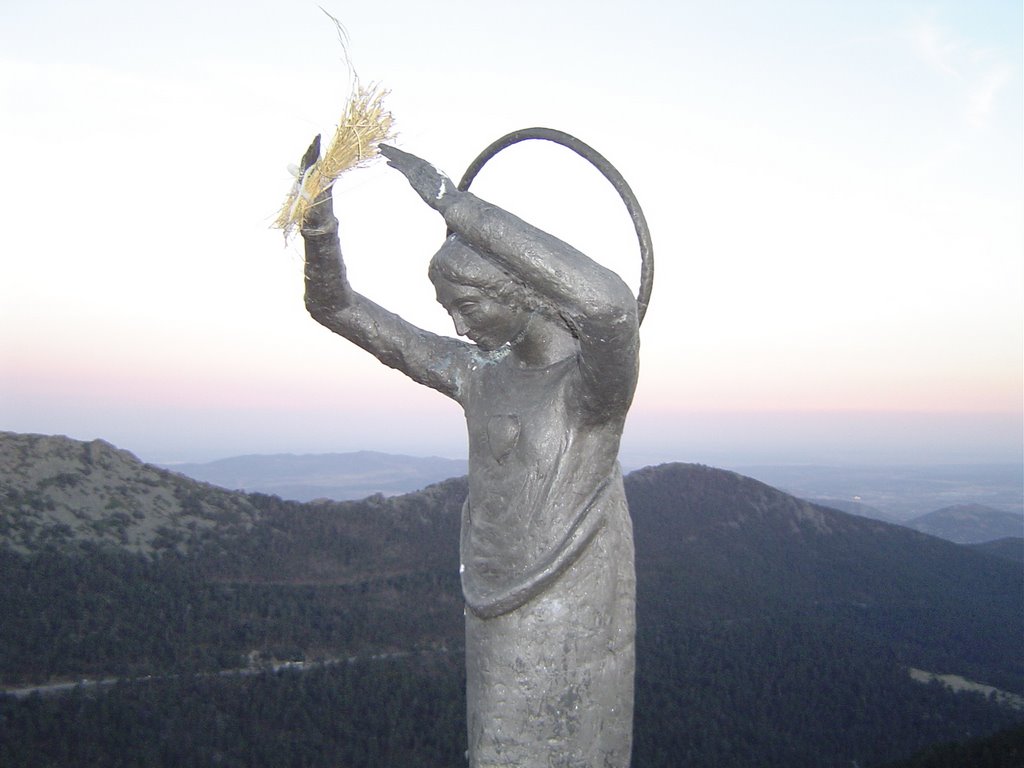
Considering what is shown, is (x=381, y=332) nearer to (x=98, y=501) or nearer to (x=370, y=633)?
(x=370, y=633)

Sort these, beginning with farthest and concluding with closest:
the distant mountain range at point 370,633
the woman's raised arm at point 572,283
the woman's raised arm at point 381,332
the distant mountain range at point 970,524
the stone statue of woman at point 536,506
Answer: the distant mountain range at point 970,524 → the distant mountain range at point 370,633 → the woman's raised arm at point 381,332 → the stone statue of woman at point 536,506 → the woman's raised arm at point 572,283

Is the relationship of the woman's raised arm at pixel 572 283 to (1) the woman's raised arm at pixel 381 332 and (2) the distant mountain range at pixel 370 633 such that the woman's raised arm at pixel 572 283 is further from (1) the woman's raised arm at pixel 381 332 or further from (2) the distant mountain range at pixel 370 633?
(2) the distant mountain range at pixel 370 633

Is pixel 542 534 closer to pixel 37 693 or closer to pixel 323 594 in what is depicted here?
pixel 37 693

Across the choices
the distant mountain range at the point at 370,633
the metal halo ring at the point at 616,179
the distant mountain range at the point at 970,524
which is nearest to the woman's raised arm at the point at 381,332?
the metal halo ring at the point at 616,179

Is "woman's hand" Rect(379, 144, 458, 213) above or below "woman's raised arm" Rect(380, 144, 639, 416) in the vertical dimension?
above

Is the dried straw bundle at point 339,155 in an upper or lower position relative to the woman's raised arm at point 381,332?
upper

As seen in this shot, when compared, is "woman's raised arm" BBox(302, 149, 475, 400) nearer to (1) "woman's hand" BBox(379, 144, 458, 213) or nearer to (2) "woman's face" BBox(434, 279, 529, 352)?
(2) "woman's face" BBox(434, 279, 529, 352)

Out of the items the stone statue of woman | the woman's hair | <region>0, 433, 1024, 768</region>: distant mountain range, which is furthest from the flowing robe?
<region>0, 433, 1024, 768</region>: distant mountain range

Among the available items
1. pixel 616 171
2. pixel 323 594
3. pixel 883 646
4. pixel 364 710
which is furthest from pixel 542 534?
pixel 883 646
